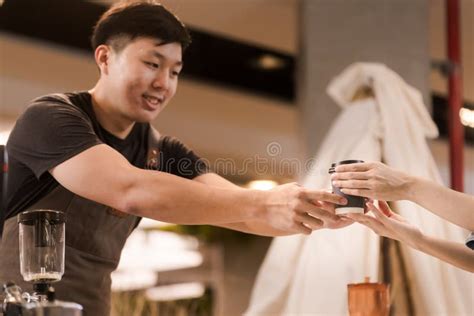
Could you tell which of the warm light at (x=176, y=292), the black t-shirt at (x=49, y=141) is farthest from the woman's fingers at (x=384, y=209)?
the warm light at (x=176, y=292)

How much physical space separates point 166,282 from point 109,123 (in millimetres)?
5201

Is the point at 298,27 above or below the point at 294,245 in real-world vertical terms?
above

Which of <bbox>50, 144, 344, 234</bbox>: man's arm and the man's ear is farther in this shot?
the man's ear

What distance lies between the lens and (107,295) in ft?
6.89

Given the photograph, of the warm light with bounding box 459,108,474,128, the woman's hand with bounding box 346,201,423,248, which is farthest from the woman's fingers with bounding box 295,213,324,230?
the warm light with bounding box 459,108,474,128

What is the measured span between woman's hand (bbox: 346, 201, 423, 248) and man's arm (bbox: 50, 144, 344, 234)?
0.62ft

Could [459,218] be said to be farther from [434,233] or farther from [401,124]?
[401,124]

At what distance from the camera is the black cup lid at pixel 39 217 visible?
1723mm

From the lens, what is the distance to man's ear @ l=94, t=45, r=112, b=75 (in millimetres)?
Answer: 2099

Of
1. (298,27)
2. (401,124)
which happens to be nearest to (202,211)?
(401,124)

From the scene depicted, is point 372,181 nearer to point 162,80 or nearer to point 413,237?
point 413,237
